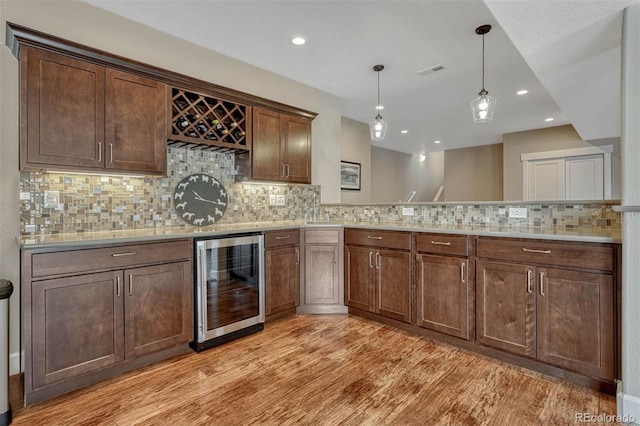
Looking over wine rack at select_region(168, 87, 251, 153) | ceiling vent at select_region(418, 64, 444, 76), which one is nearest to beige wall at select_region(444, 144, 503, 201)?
ceiling vent at select_region(418, 64, 444, 76)

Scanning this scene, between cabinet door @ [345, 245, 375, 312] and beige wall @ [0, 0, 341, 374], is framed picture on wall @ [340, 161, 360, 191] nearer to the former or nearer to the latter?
beige wall @ [0, 0, 341, 374]

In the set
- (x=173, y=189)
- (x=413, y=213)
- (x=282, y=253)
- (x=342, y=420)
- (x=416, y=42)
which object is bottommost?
(x=342, y=420)

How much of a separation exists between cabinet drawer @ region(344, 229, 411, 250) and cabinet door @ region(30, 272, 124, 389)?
205 centimetres

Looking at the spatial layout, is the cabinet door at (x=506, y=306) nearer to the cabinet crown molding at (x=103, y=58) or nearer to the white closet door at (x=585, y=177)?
the cabinet crown molding at (x=103, y=58)

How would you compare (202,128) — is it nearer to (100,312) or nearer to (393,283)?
(100,312)

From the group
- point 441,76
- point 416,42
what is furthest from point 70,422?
point 441,76

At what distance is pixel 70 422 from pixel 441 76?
4377 mm

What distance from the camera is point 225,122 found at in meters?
3.18

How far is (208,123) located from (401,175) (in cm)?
651

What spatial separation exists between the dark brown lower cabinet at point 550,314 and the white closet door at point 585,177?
203 inches

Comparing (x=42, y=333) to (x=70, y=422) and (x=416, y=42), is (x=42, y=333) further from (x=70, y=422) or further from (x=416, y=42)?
(x=416, y=42)

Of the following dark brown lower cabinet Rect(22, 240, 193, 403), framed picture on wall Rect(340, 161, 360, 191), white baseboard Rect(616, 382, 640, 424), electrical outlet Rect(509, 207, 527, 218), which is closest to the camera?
white baseboard Rect(616, 382, 640, 424)

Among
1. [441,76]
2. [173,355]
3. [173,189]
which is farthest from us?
[441,76]

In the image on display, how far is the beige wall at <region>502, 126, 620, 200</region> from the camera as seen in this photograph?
5.83 meters
